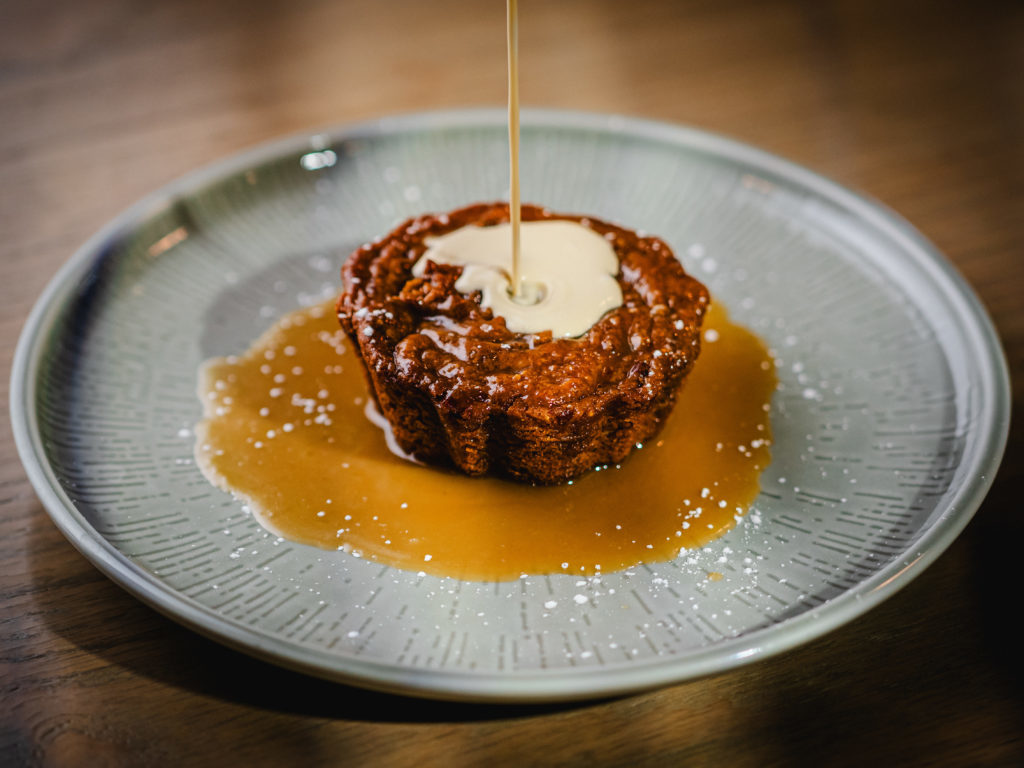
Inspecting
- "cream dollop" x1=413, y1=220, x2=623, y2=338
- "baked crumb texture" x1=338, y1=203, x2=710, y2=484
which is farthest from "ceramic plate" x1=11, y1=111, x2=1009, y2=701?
"cream dollop" x1=413, y1=220, x2=623, y2=338

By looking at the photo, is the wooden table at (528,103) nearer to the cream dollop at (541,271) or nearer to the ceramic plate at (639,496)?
the ceramic plate at (639,496)

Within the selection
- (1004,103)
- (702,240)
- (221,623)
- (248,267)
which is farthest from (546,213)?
(1004,103)

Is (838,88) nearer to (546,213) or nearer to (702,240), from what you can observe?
(702,240)

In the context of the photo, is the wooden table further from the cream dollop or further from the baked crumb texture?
the cream dollop

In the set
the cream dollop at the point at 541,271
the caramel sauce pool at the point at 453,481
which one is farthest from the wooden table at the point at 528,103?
the cream dollop at the point at 541,271

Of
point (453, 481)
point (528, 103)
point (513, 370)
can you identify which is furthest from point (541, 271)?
point (528, 103)

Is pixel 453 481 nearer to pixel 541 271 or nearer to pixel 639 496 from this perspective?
pixel 639 496
